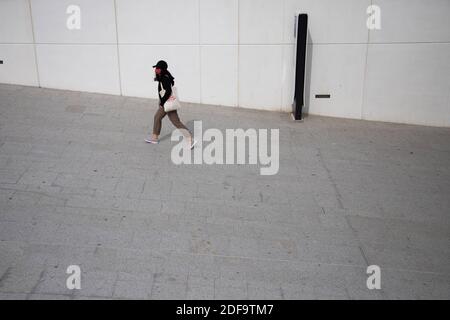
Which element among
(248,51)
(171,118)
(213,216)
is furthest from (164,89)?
(248,51)

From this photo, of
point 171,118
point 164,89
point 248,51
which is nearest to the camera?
point 164,89

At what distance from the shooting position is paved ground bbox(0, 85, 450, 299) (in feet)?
15.9

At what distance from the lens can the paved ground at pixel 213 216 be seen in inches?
191

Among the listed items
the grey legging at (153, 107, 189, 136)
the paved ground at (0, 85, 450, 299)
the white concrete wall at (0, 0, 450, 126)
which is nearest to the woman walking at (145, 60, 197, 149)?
the grey legging at (153, 107, 189, 136)

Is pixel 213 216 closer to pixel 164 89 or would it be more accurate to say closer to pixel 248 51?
pixel 164 89

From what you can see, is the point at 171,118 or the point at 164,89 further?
the point at 171,118

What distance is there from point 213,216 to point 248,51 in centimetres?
527

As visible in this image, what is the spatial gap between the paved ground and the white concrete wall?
125 centimetres

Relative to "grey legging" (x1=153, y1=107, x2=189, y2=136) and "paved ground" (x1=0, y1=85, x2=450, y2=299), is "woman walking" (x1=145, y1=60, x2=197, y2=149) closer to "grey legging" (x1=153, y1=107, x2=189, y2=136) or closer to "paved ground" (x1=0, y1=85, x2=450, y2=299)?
"grey legging" (x1=153, y1=107, x2=189, y2=136)

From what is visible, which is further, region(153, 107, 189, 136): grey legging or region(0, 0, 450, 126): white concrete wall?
region(0, 0, 450, 126): white concrete wall

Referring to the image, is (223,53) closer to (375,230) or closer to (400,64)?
(400,64)

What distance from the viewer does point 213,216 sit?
6172mm

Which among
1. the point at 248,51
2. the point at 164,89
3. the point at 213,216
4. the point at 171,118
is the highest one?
the point at 248,51
